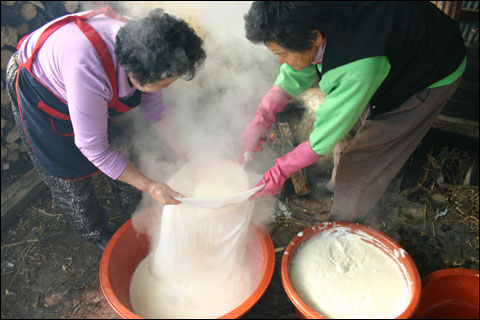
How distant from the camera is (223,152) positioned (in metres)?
2.45

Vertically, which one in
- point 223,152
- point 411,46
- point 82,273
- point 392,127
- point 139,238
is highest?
point 411,46

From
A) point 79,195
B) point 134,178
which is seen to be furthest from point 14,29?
point 134,178

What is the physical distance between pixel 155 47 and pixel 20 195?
2344 mm

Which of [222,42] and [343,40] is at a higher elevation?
[343,40]

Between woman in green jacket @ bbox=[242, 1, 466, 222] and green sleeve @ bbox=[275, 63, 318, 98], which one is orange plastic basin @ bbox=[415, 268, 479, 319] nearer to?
woman in green jacket @ bbox=[242, 1, 466, 222]

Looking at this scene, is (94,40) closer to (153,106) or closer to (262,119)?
(153,106)

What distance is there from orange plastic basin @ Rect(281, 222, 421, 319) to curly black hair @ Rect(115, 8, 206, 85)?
1104 mm

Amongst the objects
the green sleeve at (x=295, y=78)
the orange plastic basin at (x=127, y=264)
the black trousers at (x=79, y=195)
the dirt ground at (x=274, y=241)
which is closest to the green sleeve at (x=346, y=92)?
the green sleeve at (x=295, y=78)

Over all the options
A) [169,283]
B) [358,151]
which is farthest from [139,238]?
[358,151]

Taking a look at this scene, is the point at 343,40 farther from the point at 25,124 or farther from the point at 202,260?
the point at 25,124

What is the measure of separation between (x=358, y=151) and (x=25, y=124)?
185 cm

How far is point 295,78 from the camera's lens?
1.95 metres

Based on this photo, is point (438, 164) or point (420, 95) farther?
point (438, 164)

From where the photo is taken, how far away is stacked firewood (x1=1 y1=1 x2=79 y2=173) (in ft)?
8.59
